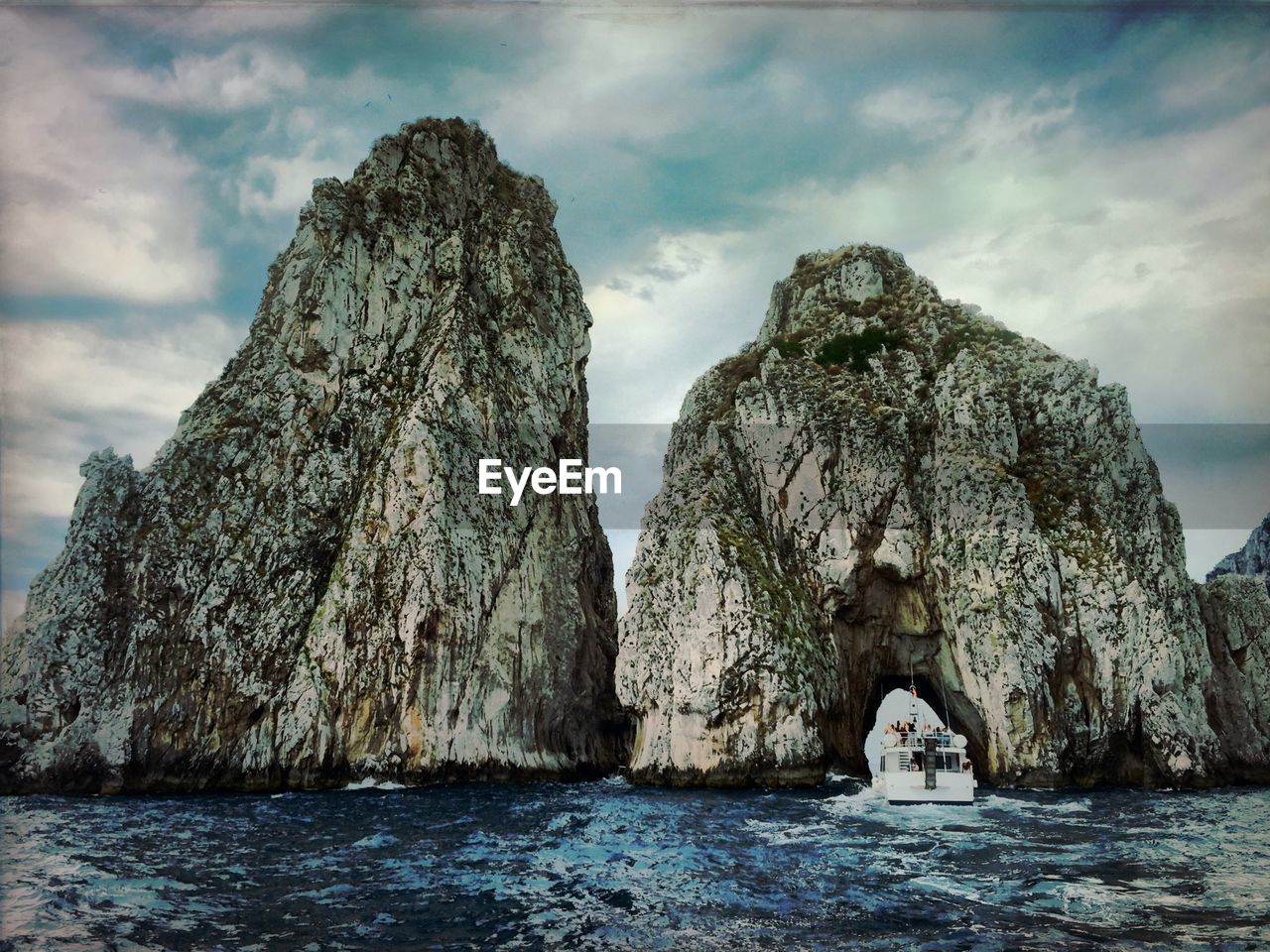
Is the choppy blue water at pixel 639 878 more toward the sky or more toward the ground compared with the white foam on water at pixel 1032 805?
more toward the sky

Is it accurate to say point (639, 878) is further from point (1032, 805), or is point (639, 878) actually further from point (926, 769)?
point (1032, 805)

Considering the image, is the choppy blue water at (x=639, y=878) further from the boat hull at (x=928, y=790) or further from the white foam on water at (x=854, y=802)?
the boat hull at (x=928, y=790)

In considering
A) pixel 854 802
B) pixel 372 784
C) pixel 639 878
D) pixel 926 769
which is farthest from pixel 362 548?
pixel 639 878

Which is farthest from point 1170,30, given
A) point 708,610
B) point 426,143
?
point 426,143

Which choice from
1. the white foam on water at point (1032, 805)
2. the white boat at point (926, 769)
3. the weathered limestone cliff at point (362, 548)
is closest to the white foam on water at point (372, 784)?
the weathered limestone cliff at point (362, 548)

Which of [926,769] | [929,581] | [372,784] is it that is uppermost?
[929,581]

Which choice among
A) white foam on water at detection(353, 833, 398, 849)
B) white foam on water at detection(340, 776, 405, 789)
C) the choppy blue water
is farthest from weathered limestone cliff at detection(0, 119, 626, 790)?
white foam on water at detection(353, 833, 398, 849)

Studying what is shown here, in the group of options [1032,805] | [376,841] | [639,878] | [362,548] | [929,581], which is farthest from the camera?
[362,548]
